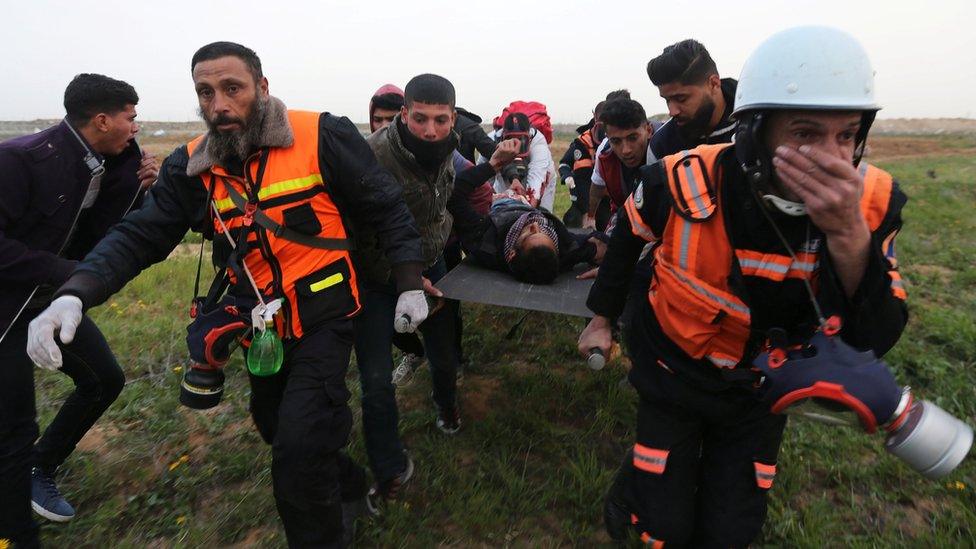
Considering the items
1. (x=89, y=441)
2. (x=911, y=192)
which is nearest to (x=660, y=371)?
(x=89, y=441)

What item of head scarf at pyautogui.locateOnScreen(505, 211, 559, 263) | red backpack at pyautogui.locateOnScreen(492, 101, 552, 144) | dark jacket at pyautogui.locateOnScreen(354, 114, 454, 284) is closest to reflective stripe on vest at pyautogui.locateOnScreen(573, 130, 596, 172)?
red backpack at pyautogui.locateOnScreen(492, 101, 552, 144)

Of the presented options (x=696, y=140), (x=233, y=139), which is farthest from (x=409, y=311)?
(x=696, y=140)

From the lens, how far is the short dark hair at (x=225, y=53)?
2377 millimetres

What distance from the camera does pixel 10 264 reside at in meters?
2.46

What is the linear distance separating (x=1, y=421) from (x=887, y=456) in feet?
14.3

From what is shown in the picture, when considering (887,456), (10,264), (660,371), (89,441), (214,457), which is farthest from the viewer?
(89,441)

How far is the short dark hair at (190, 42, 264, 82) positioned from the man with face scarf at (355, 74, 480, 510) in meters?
0.76

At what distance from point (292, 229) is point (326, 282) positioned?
251mm

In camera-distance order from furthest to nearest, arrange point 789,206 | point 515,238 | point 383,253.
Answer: point 515,238 → point 383,253 → point 789,206

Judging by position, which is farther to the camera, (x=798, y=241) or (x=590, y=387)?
(x=590, y=387)

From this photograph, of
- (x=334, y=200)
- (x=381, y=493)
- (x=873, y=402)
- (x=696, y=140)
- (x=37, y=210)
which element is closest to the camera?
(x=873, y=402)

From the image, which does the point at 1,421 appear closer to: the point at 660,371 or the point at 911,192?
the point at 660,371

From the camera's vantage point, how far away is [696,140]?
132 inches

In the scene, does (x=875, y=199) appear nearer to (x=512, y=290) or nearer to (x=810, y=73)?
(x=810, y=73)
